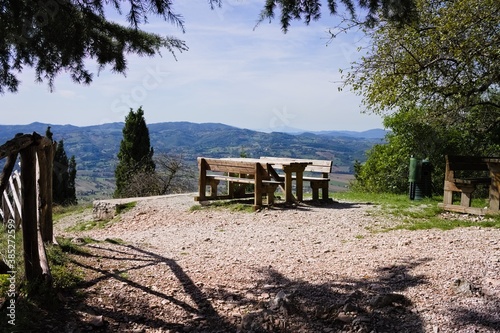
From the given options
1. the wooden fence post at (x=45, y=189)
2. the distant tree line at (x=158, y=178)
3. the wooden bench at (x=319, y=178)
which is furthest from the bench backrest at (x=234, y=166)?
the distant tree line at (x=158, y=178)

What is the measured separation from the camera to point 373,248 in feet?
21.2

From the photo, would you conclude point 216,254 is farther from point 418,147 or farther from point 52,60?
point 418,147

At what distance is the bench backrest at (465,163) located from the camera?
959cm

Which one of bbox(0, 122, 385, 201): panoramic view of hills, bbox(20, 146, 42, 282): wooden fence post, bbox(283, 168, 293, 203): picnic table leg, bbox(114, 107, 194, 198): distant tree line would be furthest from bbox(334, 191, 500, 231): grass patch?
bbox(0, 122, 385, 201): panoramic view of hills

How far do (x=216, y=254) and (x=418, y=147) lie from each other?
13.8 m

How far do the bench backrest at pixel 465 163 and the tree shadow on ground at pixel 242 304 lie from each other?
16.1ft

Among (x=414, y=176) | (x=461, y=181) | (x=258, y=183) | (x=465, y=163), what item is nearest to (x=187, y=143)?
(x=414, y=176)

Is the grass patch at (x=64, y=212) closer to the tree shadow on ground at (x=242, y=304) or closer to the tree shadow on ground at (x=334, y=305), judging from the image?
the tree shadow on ground at (x=242, y=304)

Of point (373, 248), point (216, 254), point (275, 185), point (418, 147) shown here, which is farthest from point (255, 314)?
point (418, 147)

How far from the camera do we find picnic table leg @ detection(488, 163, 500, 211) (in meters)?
8.46

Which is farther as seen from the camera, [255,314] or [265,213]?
[265,213]

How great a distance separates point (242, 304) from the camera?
14.3 feet

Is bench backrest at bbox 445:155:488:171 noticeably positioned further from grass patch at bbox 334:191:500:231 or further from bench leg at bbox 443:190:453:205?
grass patch at bbox 334:191:500:231

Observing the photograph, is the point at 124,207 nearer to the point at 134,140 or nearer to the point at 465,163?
the point at 465,163
